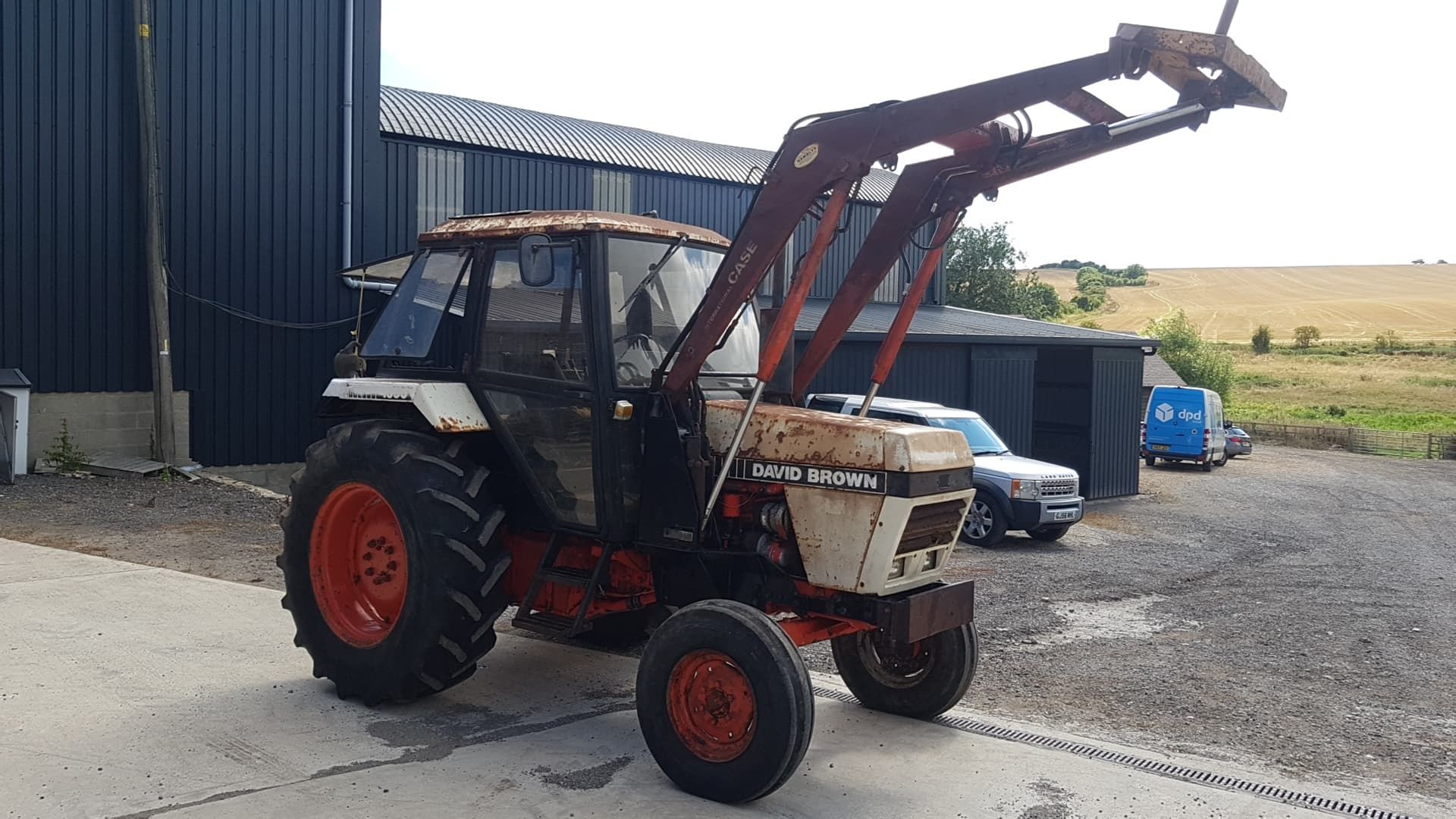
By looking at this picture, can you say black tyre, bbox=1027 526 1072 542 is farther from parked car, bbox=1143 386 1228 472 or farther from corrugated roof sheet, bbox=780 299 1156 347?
parked car, bbox=1143 386 1228 472

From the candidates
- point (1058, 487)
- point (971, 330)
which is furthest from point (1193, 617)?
point (971, 330)

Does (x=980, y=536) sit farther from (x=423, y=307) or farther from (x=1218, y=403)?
(x=1218, y=403)

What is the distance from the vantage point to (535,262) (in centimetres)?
525

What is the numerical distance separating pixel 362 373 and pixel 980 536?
9.18m

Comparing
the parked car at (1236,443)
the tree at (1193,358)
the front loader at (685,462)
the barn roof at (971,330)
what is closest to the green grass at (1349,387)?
the tree at (1193,358)

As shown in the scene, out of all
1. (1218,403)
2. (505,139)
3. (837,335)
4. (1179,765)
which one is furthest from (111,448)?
(1218,403)

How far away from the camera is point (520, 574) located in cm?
604

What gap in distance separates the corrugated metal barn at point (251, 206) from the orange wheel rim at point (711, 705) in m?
9.96

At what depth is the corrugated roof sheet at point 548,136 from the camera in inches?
749

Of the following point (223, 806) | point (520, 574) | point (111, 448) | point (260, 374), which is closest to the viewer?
point (223, 806)

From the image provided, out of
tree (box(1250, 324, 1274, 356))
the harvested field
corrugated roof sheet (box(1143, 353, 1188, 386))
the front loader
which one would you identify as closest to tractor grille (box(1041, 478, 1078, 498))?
the front loader

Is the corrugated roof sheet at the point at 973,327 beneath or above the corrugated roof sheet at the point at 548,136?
beneath

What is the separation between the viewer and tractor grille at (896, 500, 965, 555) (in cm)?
516

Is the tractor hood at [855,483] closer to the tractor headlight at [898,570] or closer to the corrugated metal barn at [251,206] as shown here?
the tractor headlight at [898,570]
